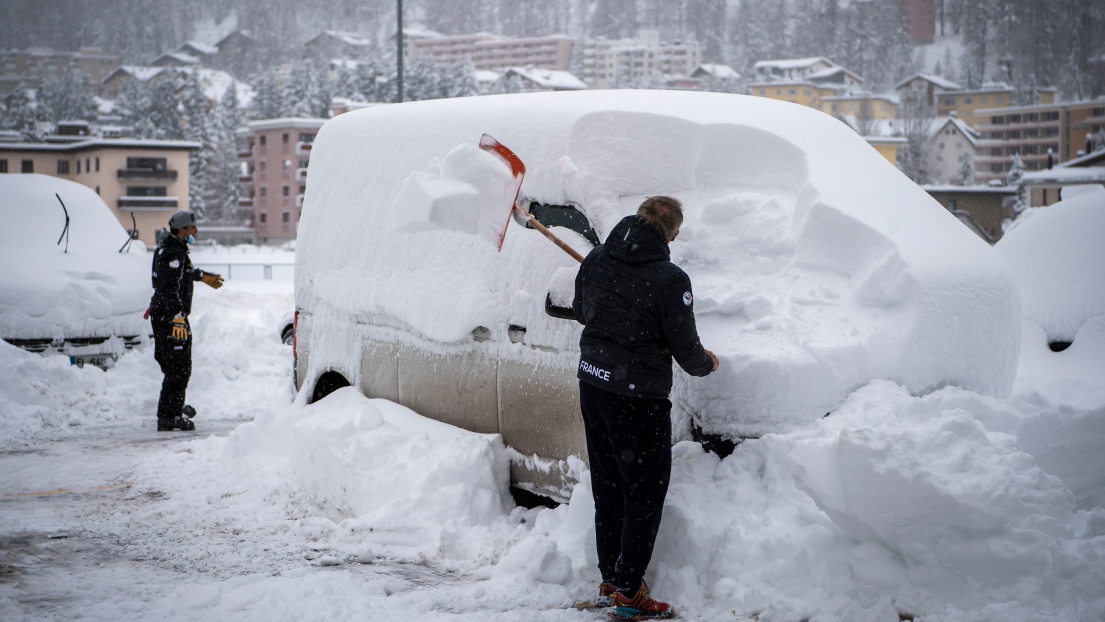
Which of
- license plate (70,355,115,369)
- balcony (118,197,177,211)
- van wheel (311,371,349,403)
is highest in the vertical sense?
van wheel (311,371,349,403)

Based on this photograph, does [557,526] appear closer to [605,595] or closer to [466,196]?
[605,595]

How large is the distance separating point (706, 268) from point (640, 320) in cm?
65

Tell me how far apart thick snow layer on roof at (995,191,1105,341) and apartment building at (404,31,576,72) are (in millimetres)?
159466

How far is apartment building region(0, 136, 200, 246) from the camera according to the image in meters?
58.5

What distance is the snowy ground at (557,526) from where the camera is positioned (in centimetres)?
332

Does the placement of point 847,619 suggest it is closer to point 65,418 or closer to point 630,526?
point 630,526

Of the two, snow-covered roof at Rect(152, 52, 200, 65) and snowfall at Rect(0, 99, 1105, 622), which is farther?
snow-covered roof at Rect(152, 52, 200, 65)

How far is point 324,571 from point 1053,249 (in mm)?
6579

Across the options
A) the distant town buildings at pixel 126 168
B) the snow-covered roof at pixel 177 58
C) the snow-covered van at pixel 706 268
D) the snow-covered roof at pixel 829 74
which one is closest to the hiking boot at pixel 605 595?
the snow-covered van at pixel 706 268

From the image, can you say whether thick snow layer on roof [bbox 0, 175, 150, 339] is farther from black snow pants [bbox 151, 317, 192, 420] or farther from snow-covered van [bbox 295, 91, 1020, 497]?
snow-covered van [bbox 295, 91, 1020, 497]

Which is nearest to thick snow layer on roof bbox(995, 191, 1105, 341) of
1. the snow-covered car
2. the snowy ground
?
the snowy ground

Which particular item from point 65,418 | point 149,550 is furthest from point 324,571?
point 65,418

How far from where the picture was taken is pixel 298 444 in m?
5.72

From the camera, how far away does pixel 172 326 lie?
8.09 meters
